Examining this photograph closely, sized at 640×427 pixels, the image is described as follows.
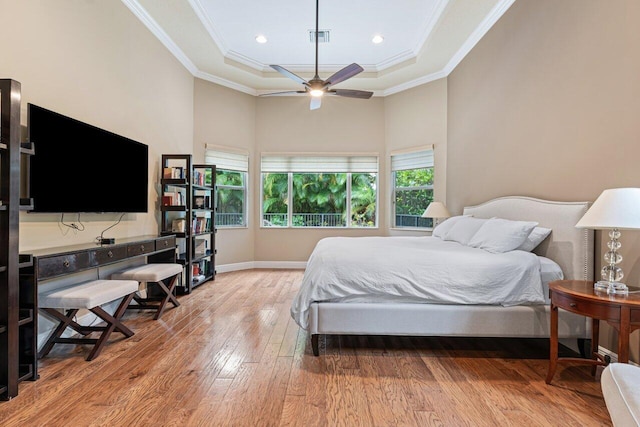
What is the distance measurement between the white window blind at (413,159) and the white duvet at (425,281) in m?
3.20

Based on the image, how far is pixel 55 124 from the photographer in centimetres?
252

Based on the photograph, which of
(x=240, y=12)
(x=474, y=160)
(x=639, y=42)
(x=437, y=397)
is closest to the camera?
(x=437, y=397)

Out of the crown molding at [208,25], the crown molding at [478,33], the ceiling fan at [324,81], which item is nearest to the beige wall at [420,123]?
the crown molding at [478,33]

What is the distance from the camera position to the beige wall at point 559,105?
220 cm

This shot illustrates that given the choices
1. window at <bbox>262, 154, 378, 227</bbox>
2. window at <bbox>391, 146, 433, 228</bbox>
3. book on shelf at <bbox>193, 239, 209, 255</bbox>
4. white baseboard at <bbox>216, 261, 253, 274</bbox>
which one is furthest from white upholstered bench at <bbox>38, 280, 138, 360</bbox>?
window at <bbox>391, 146, 433, 228</bbox>

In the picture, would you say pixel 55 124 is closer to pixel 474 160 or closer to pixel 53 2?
pixel 53 2

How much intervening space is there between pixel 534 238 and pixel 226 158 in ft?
15.0

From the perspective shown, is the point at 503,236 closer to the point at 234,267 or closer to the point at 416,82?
the point at 416,82

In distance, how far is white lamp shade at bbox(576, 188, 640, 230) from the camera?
1773mm

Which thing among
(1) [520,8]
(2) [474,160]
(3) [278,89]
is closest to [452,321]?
(2) [474,160]

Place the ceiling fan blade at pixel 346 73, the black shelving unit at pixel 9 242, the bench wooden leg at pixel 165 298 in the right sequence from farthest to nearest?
the ceiling fan blade at pixel 346 73, the bench wooden leg at pixel 165 298, the black shelving unit at pixel 9 242

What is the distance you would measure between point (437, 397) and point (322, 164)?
15.6 feet

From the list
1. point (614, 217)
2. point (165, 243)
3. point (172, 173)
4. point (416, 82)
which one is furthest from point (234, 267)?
point (614, 217)

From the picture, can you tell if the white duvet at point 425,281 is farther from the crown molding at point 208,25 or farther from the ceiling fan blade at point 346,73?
the crown molding at point 208,25
